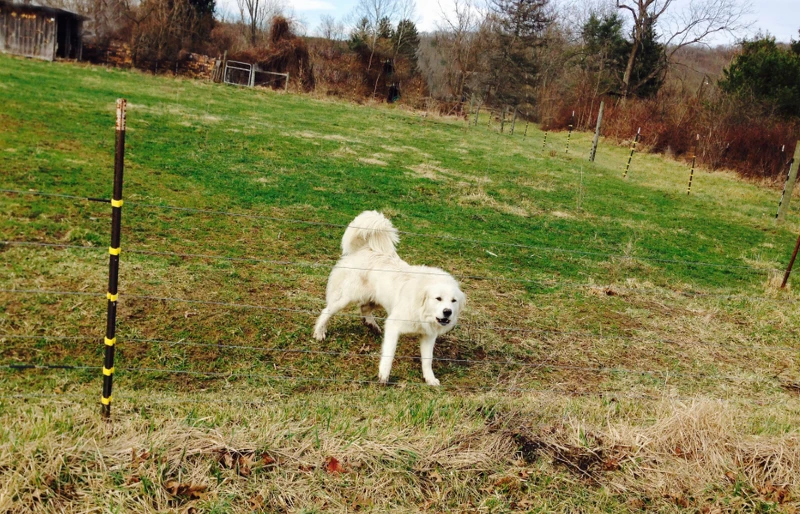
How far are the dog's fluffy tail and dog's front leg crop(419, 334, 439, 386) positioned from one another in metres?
0.96

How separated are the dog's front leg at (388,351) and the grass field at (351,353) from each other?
154 millimetres

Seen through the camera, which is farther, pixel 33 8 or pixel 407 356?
pixel 33 8

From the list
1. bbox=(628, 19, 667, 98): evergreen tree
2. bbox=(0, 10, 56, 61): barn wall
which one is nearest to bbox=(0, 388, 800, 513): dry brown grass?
bbox=(0, 10, 56, 61): barn wall

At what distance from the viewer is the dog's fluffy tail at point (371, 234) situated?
523 cm

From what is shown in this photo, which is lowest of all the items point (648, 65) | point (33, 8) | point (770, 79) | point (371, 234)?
point (371, 234)

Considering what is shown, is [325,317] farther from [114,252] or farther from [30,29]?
[30,29]

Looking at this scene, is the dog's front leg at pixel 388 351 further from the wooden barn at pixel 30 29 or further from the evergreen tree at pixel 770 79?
the wooden barn at pixel 30 29

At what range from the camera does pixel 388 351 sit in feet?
15.3

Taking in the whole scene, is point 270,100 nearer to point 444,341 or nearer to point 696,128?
point 696,128

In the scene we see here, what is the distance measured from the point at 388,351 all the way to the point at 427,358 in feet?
1.21

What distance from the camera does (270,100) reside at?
26.3 m

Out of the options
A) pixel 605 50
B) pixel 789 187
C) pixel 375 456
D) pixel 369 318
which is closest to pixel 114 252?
pixel 375 456

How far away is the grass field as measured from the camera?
2926 mm

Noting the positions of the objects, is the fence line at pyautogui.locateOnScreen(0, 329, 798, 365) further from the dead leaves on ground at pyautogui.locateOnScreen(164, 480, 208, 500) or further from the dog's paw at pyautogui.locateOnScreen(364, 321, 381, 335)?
the dead leaves on ground at pyautogui.locateOnScreen(164, 480, 208, 500)
